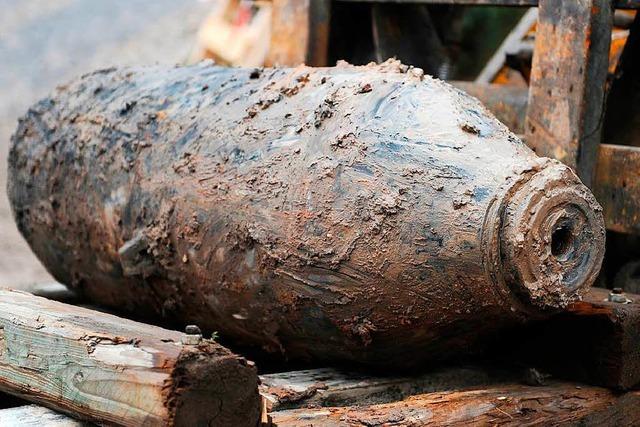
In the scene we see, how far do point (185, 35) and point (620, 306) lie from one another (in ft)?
29.5

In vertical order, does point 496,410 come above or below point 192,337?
below

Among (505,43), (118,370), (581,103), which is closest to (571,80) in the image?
(581,103)

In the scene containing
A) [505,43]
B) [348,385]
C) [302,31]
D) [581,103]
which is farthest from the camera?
[505,43]

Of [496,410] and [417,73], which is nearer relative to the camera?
[496,410]

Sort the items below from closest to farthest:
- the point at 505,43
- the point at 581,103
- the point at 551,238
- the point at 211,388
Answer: the point at 211,388 < the point at 551,238 < the point at 581,103 < the point at 505,43

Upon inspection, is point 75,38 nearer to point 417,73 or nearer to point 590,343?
point 417,73

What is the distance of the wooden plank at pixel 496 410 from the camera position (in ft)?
7.01

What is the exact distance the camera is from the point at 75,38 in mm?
11969

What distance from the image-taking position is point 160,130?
281 centimetres

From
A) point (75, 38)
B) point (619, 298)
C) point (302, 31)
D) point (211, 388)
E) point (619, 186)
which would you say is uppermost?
point (75, 38)

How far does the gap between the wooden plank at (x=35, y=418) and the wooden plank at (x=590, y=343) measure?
1115mm

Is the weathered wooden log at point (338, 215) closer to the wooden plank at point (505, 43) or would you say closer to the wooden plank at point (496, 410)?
the wooden plank at point (496, 410)

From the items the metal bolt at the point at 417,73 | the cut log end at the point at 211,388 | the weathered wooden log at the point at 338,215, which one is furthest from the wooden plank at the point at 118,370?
the metal bolt at the point at 417,73

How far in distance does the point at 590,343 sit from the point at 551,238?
0.44 meters
